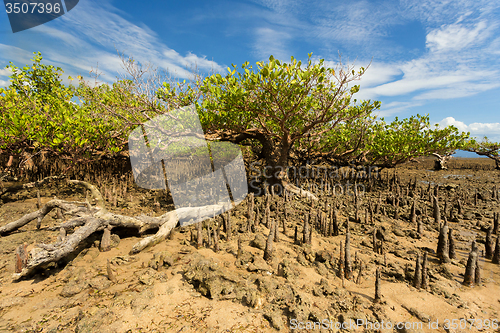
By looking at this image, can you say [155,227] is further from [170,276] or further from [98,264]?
[170,276]

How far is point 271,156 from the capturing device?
10367 mm

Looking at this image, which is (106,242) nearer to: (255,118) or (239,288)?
(239,288)

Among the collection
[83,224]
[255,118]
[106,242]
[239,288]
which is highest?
[255,118]

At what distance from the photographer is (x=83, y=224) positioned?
4.76 meters

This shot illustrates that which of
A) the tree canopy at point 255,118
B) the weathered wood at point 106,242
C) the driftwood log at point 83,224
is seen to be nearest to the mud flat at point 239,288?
the weathered wood at point 106,242

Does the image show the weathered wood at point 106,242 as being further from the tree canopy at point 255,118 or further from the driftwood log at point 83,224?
the tree canopy at point 255,118

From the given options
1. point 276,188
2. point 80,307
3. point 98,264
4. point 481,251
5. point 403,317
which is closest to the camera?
point 80,307

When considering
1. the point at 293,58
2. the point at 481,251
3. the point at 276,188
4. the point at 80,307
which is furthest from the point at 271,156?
the point at 80,307

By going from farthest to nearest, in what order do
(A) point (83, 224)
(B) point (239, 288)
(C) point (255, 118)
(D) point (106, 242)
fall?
(C) point (255, 118), (A) point (83, 224), (D) point (106, 242), (B) point (239, 288)

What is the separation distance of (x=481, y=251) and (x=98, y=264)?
896 centimetres

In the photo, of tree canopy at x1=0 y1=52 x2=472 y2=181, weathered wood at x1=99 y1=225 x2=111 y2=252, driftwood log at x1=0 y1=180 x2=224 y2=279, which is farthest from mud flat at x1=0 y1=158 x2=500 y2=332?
tree canopy at x1=0 y1=52 x2=472 y2=181

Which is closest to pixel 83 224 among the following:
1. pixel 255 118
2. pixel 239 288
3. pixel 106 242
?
pixel 106 242

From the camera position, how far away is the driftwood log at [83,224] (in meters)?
3.51

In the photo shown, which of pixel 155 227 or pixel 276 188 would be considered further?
pixel 276 188
